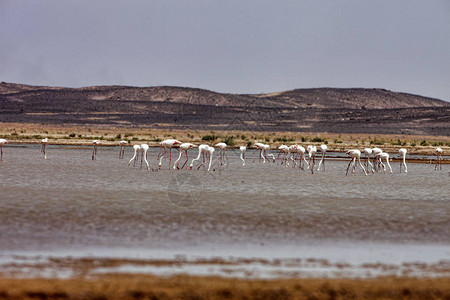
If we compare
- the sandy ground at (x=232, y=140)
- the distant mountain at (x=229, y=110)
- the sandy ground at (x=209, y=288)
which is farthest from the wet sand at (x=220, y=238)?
the distant mountain at (x=229, y=110)

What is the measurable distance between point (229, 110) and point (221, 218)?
306 ft

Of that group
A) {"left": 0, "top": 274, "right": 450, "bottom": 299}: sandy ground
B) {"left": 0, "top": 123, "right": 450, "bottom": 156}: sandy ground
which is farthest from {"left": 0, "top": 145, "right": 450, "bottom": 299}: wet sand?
{"left": 0, "top": 123, "right": 450, "bottom": 156}: sandy ground

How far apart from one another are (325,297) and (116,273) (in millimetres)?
2127

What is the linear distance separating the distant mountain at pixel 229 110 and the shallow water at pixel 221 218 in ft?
203

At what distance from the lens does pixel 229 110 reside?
339 ft

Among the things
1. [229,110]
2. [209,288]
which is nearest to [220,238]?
[209,288]

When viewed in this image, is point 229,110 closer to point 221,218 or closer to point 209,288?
point 221,218

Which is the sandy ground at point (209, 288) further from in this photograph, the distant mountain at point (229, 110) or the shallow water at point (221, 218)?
the distant mountain at point (229, 110)

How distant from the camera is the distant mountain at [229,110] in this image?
3310 inches

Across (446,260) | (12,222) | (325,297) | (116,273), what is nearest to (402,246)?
(446,260)

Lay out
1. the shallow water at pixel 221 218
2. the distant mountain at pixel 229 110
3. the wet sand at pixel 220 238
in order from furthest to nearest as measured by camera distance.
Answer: the distant mountain at pixel 229 110
the shallow water at pixel 221 218
the wet sand at pixel 220 238

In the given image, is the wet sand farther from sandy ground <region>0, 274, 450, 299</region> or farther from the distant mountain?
the distant mountain

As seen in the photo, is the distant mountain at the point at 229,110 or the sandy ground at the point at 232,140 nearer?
the sandy ground at the point at 232,140

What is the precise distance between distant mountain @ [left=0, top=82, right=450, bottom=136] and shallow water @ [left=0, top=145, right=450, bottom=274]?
61992mm
